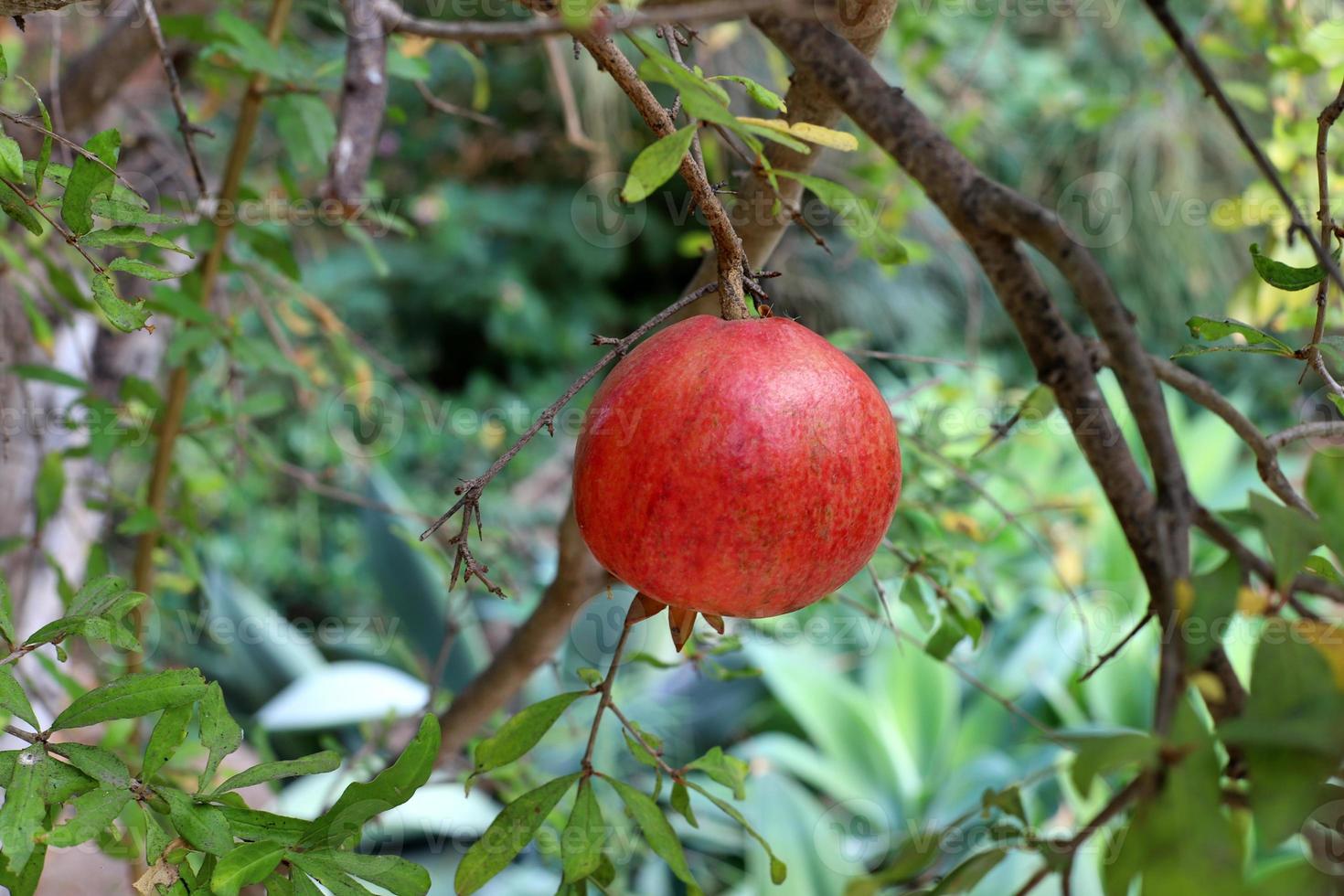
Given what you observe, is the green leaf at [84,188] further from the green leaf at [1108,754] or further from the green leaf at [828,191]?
the green leaf at [1108,754]

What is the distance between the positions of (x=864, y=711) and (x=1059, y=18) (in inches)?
103

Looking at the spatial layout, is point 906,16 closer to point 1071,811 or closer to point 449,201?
point 1071,811

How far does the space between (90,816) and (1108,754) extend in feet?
1.04

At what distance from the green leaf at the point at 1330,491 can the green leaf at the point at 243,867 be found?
0.34 metres

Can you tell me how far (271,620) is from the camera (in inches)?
76.7

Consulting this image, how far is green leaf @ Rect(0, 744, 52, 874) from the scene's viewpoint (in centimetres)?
33

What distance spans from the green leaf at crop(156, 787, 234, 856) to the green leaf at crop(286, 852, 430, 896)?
0.02 meters

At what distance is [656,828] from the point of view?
1.46 feet

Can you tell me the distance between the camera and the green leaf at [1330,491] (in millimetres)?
277
